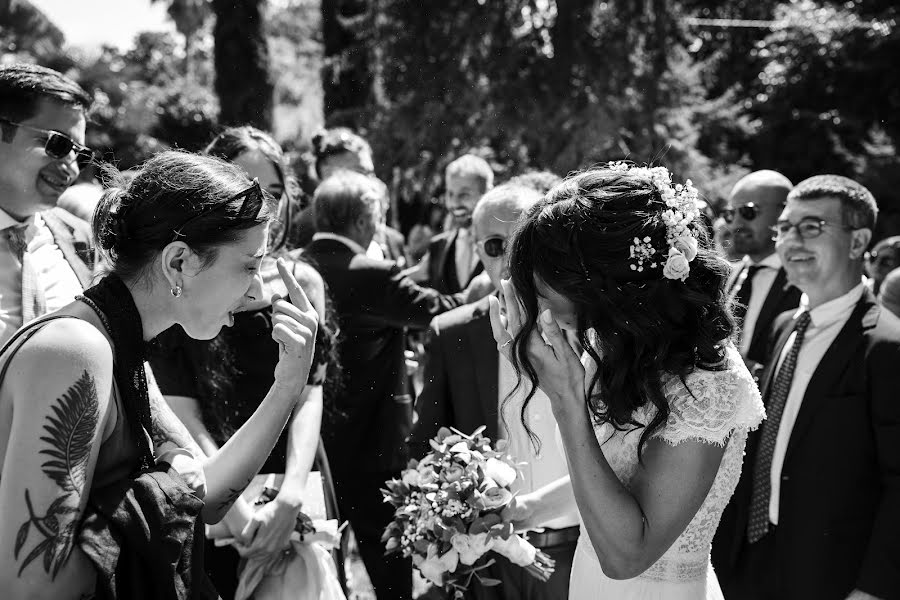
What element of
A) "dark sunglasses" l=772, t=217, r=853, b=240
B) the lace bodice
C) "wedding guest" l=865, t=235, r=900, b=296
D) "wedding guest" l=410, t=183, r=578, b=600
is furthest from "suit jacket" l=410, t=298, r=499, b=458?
"wedding guest" l=865, t=235, r=900, b=296

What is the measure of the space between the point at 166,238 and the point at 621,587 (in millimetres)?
1676

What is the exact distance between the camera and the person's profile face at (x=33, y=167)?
11.9 ft

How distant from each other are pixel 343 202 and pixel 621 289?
2794 millimetres

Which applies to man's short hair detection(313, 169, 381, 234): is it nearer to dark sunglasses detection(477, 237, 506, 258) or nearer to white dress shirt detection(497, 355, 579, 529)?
dark sunglasses detection(477, 237, 506, 258)

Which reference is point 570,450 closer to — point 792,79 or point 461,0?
point 461,0

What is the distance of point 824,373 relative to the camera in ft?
13.3

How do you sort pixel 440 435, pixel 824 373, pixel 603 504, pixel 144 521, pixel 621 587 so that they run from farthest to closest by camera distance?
pixel 824 373
pixel 440 435
pixel 621 587
pixel 603 504
pixel 144 521

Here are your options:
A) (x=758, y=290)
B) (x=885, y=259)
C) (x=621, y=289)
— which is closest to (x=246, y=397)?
(x=621, y=289)

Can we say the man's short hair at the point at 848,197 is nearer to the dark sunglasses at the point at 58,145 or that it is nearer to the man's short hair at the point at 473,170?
the man's short hair at the point at 473,170

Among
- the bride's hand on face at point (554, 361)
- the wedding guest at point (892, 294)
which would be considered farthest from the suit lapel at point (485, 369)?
the wedding guest at point (892, 294)

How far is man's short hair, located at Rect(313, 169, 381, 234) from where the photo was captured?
500cm

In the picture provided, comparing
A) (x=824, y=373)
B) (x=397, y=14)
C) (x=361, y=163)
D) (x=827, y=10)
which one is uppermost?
(x=827, y=10)

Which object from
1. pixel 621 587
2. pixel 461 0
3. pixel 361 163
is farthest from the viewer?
pixel 461 0

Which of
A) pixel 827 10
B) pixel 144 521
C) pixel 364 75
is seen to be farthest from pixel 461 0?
pixel 144 521
